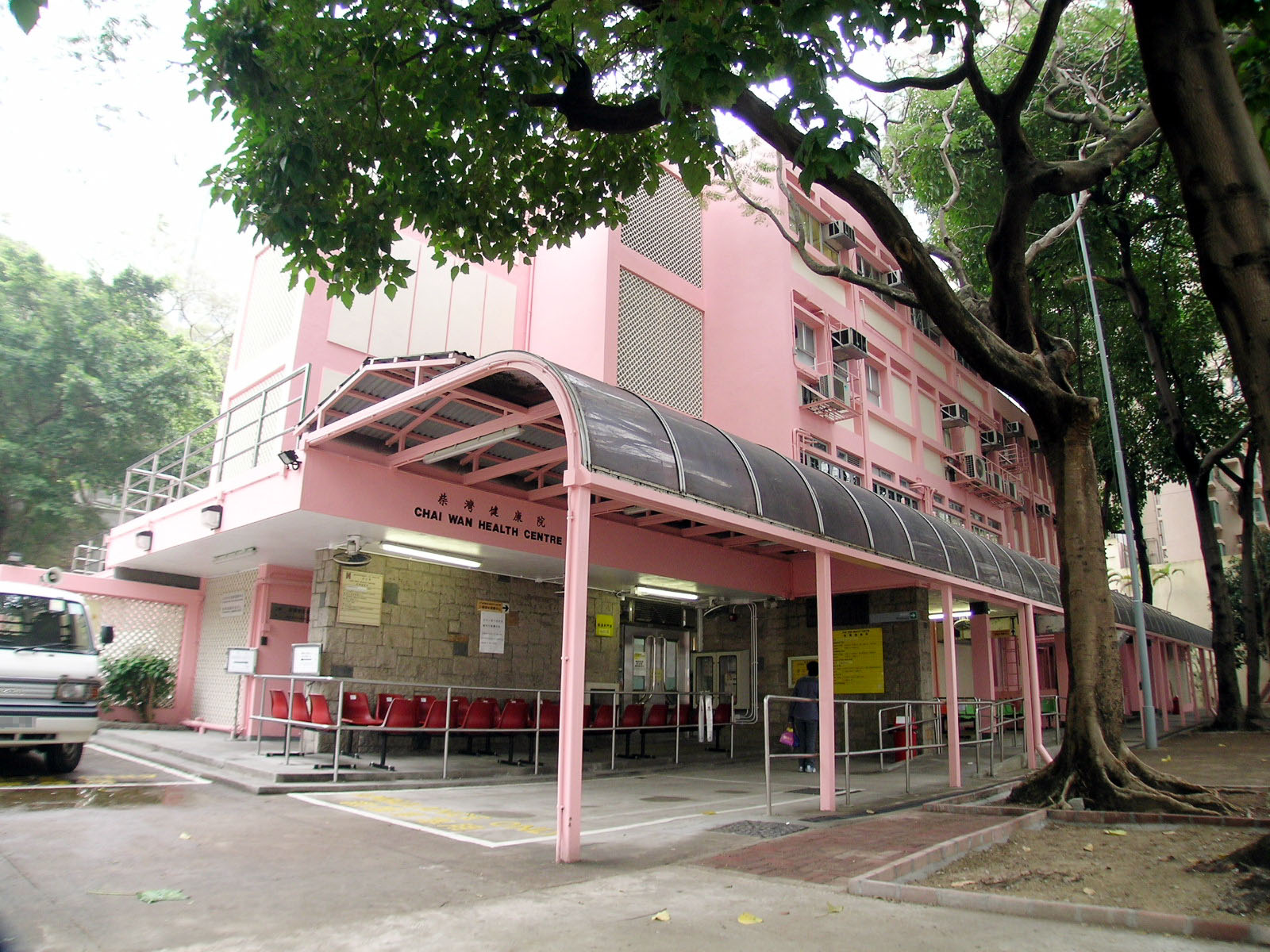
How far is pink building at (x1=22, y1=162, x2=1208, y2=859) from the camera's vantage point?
28.2ft

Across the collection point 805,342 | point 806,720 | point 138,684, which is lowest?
point 806,720

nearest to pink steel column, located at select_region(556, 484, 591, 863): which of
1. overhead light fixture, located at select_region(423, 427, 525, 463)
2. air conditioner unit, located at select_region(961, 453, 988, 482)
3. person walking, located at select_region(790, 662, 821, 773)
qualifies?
overhead light fixture, located at select_region(423, 427, 525, 463)

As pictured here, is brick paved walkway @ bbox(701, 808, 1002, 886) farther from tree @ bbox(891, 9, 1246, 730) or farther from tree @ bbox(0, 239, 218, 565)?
tree @ bbox(0, 239, 218, 565)

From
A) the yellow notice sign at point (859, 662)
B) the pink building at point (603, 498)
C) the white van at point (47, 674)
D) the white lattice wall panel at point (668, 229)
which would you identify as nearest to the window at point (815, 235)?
the pink building at point (603, 498)

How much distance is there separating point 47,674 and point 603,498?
6.31m

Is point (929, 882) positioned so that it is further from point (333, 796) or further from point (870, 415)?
point (870, 415)

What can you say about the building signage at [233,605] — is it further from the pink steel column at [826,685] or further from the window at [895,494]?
the window at [895,494]

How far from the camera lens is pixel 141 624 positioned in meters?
16.2

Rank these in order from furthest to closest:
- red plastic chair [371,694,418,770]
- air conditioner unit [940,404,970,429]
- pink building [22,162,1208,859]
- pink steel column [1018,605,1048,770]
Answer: air conditioner unit [940,404,970,429] < pink steel column [1018,605,1048,770] < red plastic chair [371,694,418,770] < pink building [22,162,1208,859]

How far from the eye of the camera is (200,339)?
5069cm

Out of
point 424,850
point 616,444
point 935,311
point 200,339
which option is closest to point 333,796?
point 424,850

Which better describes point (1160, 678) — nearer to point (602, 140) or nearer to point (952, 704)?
point (952, 704)

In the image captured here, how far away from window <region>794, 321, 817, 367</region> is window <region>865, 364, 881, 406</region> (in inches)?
97.8

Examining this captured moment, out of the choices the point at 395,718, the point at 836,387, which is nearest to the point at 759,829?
the point at 395,718
